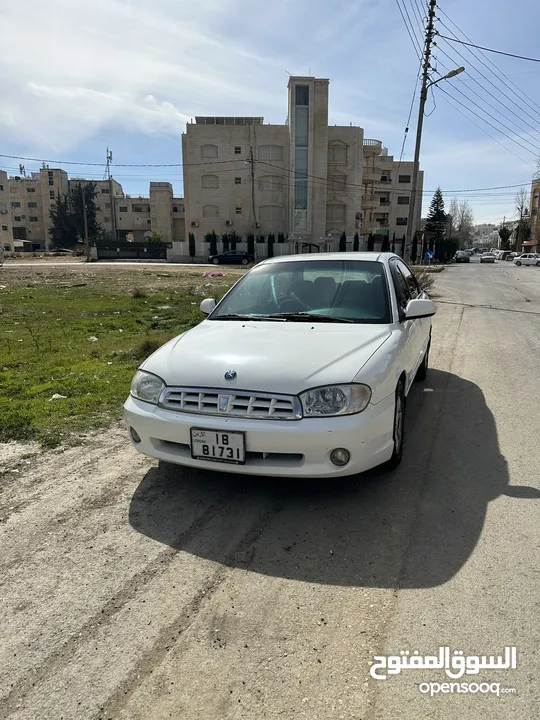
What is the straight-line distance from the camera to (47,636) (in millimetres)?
2328

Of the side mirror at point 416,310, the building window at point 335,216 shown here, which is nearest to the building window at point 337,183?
the building window at point 335,216

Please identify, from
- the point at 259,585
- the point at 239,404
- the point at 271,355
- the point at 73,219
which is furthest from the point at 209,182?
the point at 259,585

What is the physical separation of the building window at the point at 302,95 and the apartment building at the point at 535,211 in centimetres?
4651

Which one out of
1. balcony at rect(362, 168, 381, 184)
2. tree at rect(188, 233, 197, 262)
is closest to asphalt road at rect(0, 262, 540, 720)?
tree at rect(188, 233, 197, 262)

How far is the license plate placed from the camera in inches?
125

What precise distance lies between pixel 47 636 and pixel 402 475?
258 centimetres

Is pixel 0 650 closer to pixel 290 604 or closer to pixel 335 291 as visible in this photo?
pixel 290 604

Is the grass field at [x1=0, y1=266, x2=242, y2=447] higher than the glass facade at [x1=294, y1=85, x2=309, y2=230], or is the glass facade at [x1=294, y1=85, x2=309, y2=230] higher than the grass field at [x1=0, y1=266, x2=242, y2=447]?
the glass facade at [x1=294, y1=85, x2=309, y2=230]

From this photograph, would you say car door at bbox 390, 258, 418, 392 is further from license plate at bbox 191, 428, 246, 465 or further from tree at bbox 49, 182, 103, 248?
tree at bbox 49, 182, 103, 248

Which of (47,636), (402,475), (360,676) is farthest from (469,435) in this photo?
(47,636)

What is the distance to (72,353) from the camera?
7766mm

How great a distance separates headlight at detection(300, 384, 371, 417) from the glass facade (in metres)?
57.1

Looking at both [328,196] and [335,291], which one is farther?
[328,196]

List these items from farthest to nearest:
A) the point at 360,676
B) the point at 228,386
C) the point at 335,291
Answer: the point at 335,291 → the point at 228,386 → the point at 360,676
